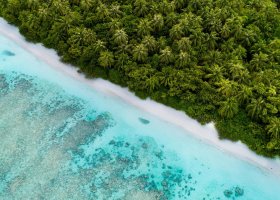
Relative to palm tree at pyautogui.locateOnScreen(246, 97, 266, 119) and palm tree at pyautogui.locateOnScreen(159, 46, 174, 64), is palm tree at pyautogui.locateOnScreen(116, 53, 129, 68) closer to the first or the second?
palm tree at pyautogui.locateOnScreen(159, 46, 174, 64)

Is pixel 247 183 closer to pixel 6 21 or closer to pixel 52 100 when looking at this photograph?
pixel 52 100

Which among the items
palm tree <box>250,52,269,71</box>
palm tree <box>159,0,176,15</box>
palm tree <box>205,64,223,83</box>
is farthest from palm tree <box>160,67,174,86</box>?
palm tree <box>250,52,269,71</box>

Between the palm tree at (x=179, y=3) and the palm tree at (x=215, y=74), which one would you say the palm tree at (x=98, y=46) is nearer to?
the palm tree at (x=179, y=3)

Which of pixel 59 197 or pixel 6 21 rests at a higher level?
pixel 6 21

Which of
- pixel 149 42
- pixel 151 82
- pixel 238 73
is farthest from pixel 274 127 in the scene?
pixel 149 42

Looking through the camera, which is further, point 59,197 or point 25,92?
point 25,92

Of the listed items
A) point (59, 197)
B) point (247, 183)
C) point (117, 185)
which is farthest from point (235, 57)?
point (59, 197)

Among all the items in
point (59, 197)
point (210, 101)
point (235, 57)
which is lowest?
point (59, 197)
